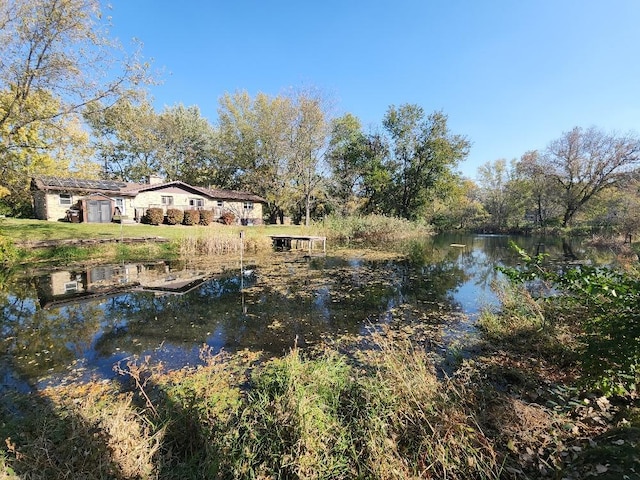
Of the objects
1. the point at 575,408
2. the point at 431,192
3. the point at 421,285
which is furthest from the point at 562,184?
the point at 575,408

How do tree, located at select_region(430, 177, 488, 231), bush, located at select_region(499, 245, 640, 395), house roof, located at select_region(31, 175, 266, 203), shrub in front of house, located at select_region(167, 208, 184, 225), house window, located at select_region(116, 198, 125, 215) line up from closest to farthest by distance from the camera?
→ bush, located at select_region(499, 245, 640, 395)
house roof, located at select_region(31, 175, 266, 203)
house window, located at select_region(116, 198, 125, 215)
shrub in front of house, located at select_region(167, 208, 184, 225)
tree, located at select_region(430, 177, 488, 231)

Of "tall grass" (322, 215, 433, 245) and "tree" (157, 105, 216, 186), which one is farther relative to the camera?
"tree" (157, 105, 216, 186)

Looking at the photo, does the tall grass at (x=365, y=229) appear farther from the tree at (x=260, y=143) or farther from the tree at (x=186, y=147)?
the tree at (x=186, y=147)

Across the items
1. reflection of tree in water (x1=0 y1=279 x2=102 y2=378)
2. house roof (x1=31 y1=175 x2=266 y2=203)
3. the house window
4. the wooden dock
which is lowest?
reflection of tree in water (x1=0 y1=279 x2=102 y2=378)

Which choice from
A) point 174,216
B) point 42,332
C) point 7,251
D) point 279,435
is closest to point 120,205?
point 174,216

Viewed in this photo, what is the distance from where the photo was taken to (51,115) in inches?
489

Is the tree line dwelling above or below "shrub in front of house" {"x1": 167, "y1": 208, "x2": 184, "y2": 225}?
above

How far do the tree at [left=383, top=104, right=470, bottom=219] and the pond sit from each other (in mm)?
25067

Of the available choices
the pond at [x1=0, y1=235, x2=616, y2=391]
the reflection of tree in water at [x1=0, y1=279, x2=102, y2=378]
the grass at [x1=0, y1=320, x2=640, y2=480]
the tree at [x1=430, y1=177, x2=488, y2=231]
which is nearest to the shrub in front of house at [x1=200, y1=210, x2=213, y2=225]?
the pond at [x1=0, y1=235, x2=616, y2=391]

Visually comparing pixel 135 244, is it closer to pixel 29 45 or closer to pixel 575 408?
pixel 29 45


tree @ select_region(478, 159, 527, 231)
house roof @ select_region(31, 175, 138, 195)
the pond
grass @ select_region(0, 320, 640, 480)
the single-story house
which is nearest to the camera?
grass @ select_region(0, 320, 640, 480)

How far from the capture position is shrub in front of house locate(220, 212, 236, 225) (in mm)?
28475

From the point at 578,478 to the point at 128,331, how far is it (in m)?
7.00

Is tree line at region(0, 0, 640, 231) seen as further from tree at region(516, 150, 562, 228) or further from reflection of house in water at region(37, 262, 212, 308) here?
reflection of house in water at region(37, 262, 212, 308)
